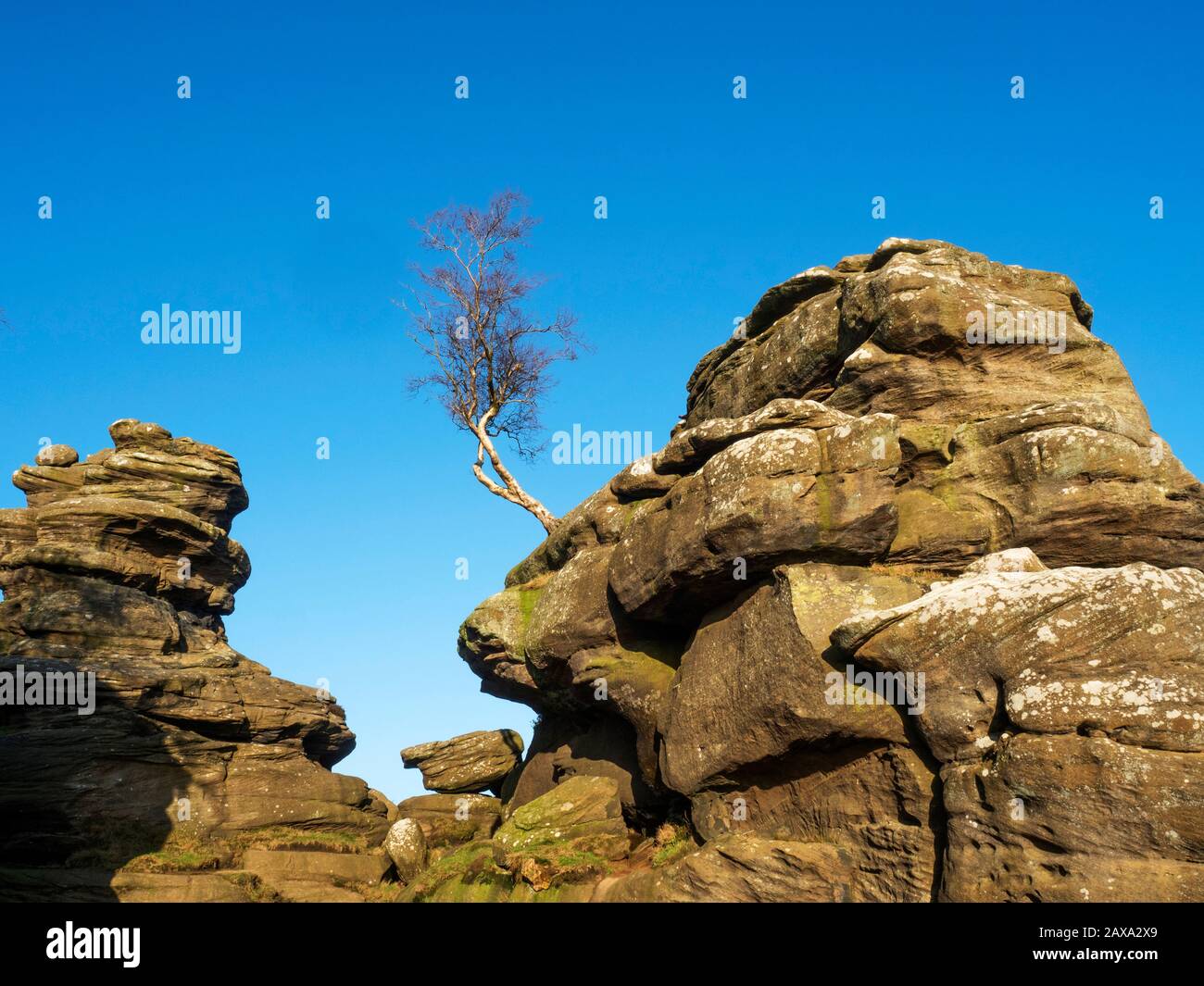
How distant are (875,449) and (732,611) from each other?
5235 mm

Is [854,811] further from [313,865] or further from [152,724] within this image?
[152,724]

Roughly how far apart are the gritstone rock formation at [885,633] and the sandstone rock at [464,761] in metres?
3.75

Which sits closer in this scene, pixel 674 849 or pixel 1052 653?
pixel 1052 653
